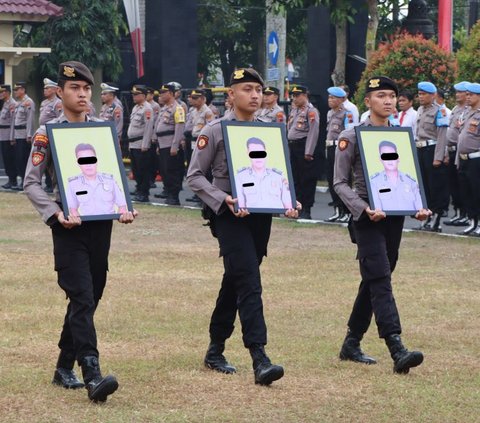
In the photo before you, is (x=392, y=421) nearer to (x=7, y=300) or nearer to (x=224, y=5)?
(x=7, y=300)

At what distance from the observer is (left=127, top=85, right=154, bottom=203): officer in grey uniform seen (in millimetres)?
23797

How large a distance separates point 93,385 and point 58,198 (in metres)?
1.06

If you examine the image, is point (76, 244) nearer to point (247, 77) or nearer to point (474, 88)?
point (247, 77)

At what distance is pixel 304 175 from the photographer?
2091 centimetres

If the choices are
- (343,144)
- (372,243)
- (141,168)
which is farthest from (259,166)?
(141,168)

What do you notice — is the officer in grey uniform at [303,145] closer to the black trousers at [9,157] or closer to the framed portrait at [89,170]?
the black trousers at [9,157]

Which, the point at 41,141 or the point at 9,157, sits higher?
the point at 41,141

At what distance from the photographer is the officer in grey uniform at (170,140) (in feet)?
76.5

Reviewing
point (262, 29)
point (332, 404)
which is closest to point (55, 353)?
point (332, 404)

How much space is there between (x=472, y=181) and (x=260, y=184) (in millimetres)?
9940

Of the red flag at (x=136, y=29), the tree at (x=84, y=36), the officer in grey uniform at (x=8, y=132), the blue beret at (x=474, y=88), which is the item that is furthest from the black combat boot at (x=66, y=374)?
the tree at (x=84, y=36)

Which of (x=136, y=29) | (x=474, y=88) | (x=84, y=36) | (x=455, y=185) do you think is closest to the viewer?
(x=474, y=88)

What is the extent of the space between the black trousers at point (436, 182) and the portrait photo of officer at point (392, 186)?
32.4ft

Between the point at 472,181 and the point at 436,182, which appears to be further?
the point at 436,182
